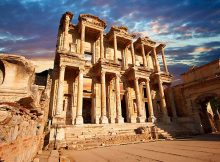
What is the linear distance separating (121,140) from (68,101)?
28.5 feet

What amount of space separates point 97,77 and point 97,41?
599cm

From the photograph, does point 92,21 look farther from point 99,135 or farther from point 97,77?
point 99,135

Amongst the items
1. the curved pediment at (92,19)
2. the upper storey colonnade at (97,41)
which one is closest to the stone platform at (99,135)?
the upper storey colonnade at (97,41)

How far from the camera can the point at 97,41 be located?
2292 cm

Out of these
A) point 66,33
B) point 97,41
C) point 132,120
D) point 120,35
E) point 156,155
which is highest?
point 120,35

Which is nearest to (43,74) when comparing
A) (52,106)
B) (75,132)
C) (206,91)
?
(52,106)

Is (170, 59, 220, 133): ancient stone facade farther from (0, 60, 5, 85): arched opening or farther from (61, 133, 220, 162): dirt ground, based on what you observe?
(0, 60, 5, 85): arched opening

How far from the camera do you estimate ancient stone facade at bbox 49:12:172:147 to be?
1733 cm

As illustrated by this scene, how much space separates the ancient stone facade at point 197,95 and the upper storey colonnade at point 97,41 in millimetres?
5038

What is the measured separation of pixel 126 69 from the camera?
2288 cm

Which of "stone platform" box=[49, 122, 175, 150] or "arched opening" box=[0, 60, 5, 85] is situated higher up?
"arched opening" box=[0, 60, 5, 85]

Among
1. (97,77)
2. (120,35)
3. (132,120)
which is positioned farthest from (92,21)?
(132,120)

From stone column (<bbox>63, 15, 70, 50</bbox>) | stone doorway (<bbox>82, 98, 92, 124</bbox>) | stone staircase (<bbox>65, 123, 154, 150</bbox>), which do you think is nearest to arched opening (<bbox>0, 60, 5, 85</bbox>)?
stone staircase (<bbox>65, 123, 154, 150</bbox>)

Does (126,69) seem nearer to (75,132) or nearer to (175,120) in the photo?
(175,120)
